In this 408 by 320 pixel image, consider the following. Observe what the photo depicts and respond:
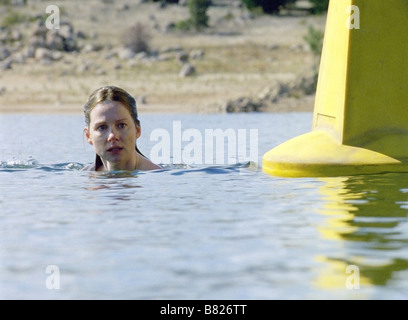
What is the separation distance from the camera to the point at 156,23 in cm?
4288

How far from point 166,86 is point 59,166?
62.4ft

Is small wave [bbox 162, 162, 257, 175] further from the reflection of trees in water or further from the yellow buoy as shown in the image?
the reflection of trees in water

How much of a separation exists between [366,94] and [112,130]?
6.86ft

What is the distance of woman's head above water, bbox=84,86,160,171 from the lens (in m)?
7.93

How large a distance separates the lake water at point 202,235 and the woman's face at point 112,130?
0.20m

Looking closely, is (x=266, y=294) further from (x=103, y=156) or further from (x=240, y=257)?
(x=103, y=156)

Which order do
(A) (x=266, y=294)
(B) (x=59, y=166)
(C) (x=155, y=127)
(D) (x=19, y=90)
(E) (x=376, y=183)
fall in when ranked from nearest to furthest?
(A) (x=266, y=294) < (E) (x=376, y=183) < (B) (x=59, y=166) < (C) (x=155, y=127) < (D) (x=19, y=90)

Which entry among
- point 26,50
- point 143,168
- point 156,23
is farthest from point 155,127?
point 156,23

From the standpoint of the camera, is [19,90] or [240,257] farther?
[19,90]

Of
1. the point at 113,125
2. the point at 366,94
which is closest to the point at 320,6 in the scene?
the point at 366,94

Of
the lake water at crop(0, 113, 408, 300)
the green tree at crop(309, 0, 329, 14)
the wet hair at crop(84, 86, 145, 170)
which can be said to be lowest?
the lake water at crop(0, 113, 408, 300)

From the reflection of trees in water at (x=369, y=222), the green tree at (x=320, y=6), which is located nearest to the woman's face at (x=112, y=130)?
the reflection of trees in water at (x=369, y=222)

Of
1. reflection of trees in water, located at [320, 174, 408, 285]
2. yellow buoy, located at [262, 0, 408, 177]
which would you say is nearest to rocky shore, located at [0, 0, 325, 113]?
yellow buoy, located at [262, 0, 408, 177]

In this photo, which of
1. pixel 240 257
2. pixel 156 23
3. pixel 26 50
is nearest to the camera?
pixel 240 257
